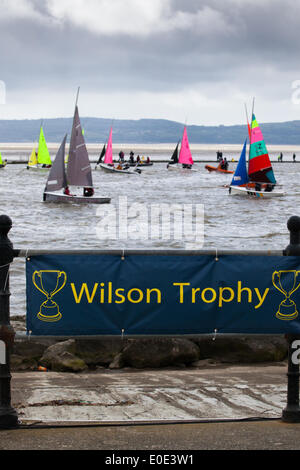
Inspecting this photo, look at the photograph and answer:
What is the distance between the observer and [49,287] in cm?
641

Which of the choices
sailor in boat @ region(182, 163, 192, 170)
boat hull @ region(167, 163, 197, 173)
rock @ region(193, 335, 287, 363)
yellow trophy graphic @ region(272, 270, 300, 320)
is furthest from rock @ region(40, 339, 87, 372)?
sailor in boat @ region(182, 163, 192, 170)

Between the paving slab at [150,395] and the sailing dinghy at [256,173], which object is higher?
the sailing dinghy at [256,173]

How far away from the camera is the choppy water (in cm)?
3141

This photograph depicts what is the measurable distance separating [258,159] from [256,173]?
74.4 inches

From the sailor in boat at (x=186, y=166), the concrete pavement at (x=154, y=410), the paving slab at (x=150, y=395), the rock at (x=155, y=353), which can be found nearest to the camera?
the concrete pavement at (x=154, y=410)

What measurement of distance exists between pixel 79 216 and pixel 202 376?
3548 centimetres

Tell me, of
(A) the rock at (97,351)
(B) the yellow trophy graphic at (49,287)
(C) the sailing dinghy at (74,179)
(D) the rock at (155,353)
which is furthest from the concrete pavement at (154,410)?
(C) the sailing dinghy at (74,179)

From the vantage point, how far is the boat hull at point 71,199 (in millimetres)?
49125

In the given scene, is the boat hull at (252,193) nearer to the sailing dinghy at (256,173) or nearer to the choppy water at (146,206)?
the sailing dinghy at (256,173)

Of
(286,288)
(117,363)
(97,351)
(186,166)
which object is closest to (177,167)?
(186,166)

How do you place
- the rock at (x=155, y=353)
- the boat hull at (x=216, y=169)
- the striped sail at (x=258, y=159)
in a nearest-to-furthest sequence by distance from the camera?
the rock at (x=155, y=353)
the striped sail at (x=258, y=159)
the boat hull at (x=216, y=169)

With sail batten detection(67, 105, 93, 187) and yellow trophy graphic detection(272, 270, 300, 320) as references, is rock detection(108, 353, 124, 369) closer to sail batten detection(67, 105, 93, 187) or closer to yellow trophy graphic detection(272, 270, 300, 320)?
yellow trophy graphic detection(272, 270, 300, 320)

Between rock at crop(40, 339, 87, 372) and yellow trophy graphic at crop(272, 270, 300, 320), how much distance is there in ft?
14.8
